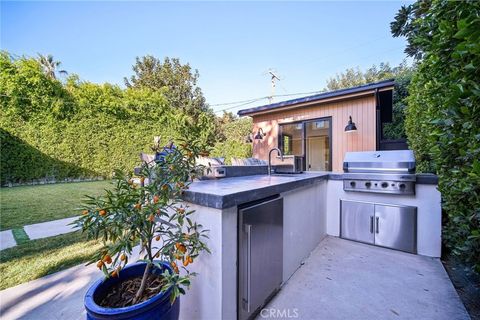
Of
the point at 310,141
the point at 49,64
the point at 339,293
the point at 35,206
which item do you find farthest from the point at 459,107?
the point at 49,64

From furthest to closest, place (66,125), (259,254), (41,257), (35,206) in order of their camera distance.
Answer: (66,125), (35,206), (41,257), (259,254)

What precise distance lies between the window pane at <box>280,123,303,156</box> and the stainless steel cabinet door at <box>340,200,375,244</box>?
3401 millimetres

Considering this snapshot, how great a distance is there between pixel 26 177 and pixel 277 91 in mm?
12529

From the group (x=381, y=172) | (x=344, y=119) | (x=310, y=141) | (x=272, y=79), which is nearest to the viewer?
(x=381, y=172)

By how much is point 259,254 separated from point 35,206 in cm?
518

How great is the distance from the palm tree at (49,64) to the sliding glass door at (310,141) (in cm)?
1621

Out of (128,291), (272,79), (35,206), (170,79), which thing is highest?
(170,79)

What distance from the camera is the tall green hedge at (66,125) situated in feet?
20.4

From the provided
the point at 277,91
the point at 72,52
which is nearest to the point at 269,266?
the point at 277,91

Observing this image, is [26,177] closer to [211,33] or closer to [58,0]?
[58,0]

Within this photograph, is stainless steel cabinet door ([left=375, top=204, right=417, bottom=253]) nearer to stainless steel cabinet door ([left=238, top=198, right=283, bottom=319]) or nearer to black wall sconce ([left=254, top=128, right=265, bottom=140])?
stainless steel cabinet door ([left=238, top=198, right=283, bottom=319])

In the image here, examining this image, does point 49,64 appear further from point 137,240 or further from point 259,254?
point 259,254

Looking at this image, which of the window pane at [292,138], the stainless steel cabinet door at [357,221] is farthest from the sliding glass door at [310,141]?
the stainless steel cabinet door at [357,221]

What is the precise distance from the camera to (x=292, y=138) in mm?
6578
